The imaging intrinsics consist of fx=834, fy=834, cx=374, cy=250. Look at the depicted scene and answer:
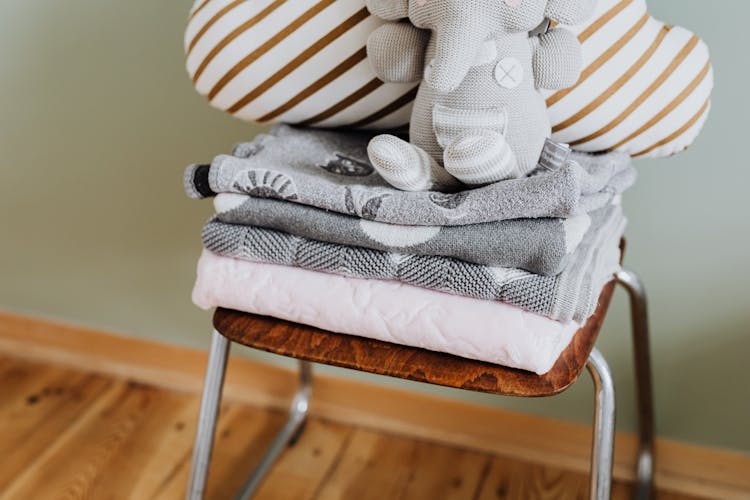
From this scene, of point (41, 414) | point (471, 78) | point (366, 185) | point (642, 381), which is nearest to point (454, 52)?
point (471, 78)

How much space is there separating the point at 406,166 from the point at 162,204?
2.20ft

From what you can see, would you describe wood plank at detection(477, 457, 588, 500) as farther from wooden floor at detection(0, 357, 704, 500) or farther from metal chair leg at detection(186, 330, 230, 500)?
metal chair leg at detection(186, 330, 230, 500)

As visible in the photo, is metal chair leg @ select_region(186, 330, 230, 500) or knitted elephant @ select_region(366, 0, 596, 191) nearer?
knitted elephant @ select_region(366, 0, 596, 191)

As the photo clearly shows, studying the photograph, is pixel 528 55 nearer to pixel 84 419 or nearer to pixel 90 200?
pixel 90 200

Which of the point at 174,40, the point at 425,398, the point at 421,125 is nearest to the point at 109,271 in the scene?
the point at 174,40

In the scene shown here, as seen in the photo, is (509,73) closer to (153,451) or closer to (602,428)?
(602,428)

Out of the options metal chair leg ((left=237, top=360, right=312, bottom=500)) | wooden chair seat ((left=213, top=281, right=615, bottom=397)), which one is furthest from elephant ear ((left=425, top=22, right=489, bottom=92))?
metal chair leg ((left=237, top=360, right=312, bottom=500))

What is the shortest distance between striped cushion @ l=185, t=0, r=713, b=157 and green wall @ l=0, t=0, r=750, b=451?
19 cm

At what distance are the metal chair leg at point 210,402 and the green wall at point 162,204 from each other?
0.46 meters

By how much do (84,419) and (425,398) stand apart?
54cm

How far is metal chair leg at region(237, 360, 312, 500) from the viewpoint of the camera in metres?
1.19

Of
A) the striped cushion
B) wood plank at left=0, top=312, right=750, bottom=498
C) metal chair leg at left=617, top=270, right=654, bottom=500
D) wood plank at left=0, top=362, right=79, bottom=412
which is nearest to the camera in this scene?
the striped cushion

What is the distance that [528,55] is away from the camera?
0.73m

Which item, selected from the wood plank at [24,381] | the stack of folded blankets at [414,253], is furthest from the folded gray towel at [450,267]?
the wood plank at [24,381]
